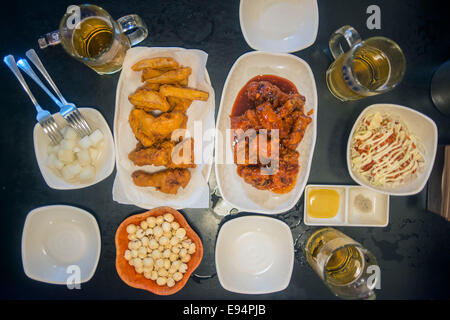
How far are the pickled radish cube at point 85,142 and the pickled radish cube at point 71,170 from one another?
0.15 meters

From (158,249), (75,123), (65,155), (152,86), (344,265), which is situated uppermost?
(152,86)

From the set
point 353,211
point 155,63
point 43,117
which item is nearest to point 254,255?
point 353,211

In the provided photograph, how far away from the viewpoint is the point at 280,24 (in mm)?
2096

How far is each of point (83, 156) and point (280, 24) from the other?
179 centimetres

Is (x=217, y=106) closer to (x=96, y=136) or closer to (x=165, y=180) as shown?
(x=165, y=180)

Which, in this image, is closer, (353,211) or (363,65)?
(363,65)

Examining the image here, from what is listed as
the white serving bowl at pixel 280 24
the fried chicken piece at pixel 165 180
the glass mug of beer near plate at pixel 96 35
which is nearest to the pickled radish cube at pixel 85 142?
the fried chicken piece at pixel 165 180

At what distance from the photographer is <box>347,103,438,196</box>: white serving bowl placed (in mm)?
1940

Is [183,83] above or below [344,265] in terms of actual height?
above

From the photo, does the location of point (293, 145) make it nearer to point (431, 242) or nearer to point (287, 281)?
point (287, 281)

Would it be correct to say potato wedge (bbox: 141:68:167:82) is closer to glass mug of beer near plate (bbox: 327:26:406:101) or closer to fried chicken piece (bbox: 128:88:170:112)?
fried chicken piece (bbox: 128:88:170:112)

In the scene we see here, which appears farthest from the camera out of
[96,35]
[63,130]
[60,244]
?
[60,244]

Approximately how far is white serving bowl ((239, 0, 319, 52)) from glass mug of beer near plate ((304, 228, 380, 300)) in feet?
4.77

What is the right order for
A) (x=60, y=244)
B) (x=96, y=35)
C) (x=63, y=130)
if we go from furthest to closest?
(x=60, y=244)
(x=63, y=130)
(x=96, y=35)
